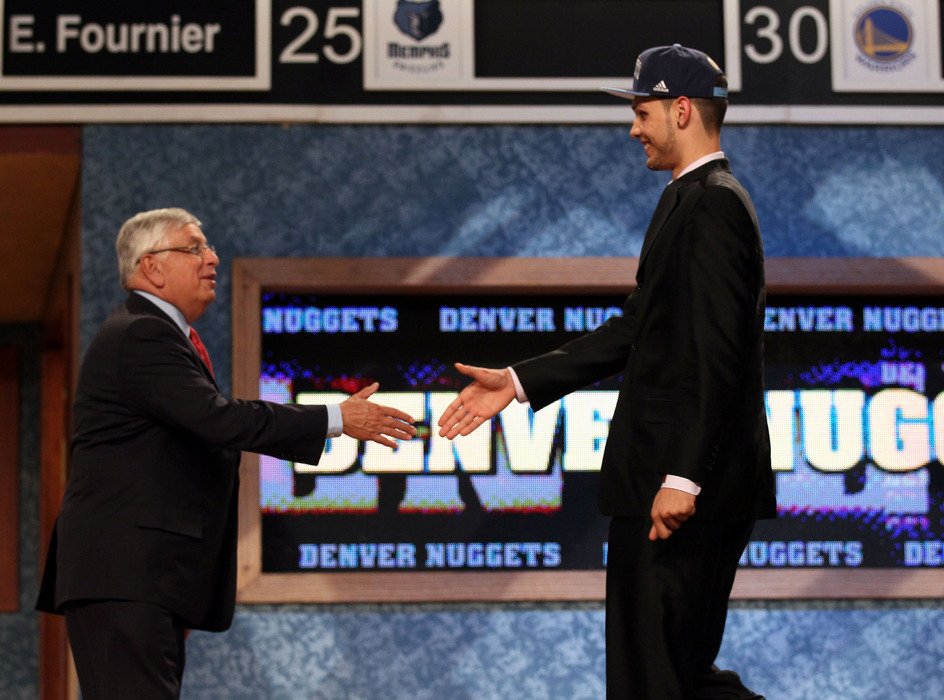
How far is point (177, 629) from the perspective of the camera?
7.10 ft

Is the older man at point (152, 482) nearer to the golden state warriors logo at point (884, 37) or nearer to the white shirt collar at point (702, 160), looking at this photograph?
the white shirt collar at point (702, 160)

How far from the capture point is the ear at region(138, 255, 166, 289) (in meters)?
2.32

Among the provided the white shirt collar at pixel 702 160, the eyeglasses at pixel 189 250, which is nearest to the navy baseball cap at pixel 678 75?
the white shirt collar at pixel 702 160

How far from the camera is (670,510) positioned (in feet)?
5.64

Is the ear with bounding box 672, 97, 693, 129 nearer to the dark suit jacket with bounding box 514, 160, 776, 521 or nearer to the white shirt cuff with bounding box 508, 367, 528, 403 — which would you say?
the dark suit jacket with bounding box 514, 160, 776, 521

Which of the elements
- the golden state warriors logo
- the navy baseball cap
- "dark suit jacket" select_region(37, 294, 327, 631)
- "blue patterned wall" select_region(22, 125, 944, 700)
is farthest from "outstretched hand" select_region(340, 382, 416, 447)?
the golden state warriors logo

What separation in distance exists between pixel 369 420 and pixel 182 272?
0.51 m

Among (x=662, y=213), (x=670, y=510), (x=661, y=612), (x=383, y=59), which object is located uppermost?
(x=383, y=59)

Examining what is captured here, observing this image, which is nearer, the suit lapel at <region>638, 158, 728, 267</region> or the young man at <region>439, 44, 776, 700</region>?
the young man at <region>439, 44, 776, 700</region>

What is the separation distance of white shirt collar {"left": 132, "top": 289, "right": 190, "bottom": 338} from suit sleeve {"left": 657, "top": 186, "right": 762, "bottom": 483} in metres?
1.07

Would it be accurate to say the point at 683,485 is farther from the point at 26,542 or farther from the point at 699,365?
the point at 26,542

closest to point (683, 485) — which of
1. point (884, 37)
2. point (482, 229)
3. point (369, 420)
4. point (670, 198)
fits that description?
point (670, 198)

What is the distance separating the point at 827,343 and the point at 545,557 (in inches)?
42.9

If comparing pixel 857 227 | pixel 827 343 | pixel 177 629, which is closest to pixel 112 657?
pixel 177 629
